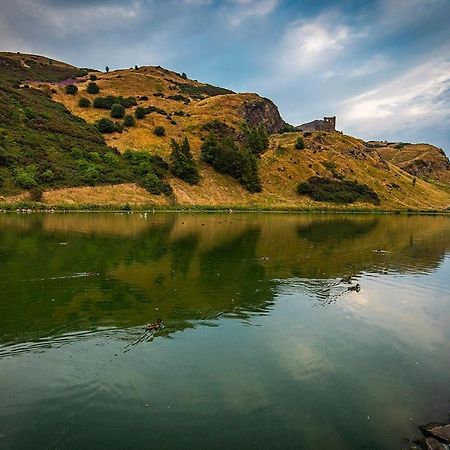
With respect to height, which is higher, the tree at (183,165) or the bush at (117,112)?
the bush at (117,112)

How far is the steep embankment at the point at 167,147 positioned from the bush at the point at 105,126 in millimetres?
1878

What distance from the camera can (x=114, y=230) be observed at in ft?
171

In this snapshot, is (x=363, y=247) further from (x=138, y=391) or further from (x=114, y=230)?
(x=138, y=391)

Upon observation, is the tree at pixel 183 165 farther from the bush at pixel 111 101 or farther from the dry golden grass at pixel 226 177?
the bush at pixel 111 101

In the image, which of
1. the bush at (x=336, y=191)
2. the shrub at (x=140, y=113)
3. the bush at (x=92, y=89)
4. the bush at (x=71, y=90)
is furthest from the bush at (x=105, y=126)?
the bush at (x=336, y=191)

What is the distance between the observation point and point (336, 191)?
12762cm

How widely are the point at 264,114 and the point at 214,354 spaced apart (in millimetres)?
172840

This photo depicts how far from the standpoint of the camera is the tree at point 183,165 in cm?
10788

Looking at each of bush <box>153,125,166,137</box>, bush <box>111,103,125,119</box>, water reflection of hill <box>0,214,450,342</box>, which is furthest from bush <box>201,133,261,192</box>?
water reflection of hill <box>0,214,450,342</box>

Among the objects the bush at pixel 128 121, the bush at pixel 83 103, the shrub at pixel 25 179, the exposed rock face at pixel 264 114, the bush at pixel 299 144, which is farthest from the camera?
the exposed rock face at pixel 264 114

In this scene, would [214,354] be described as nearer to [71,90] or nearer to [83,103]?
[83,103]

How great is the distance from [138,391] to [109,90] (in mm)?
156147

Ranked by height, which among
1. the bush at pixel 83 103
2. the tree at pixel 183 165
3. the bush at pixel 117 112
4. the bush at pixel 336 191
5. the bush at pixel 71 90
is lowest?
the bush at pixel 336 191

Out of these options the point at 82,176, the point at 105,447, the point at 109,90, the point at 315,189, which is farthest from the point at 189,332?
the point at 109,90
